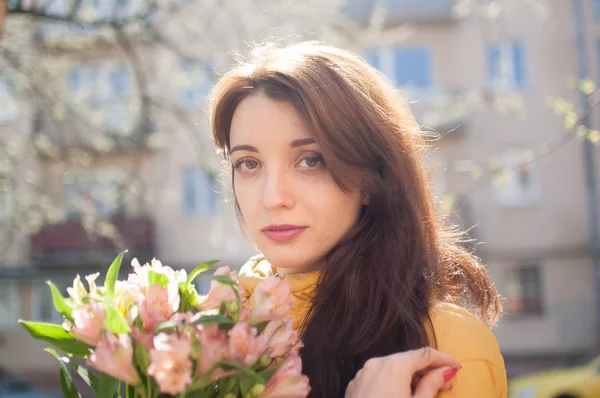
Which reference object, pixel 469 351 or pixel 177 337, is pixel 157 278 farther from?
pixel 469 351

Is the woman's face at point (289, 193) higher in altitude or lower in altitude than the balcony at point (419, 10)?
lower

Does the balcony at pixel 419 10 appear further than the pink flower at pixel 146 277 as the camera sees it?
Yes

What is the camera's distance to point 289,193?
1605mm

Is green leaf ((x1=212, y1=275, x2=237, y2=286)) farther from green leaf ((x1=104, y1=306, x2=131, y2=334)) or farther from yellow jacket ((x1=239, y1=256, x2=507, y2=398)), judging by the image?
yellow jacket ((x1=239, y1=256, x2=507, y2=398))

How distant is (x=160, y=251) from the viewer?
54.5ft

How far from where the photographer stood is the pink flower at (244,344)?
111 centimetres

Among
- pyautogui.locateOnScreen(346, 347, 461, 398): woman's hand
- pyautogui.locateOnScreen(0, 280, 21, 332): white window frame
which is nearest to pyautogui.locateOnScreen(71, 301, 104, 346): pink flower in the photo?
pyautogui.locateOnScreen(346, 347, 461, 398): woman's hand

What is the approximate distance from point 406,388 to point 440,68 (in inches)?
604

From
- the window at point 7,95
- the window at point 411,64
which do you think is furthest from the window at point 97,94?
the window at point 411,64

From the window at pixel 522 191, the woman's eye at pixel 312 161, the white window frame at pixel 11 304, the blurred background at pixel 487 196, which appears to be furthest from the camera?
the white window frame at pixel 11 304

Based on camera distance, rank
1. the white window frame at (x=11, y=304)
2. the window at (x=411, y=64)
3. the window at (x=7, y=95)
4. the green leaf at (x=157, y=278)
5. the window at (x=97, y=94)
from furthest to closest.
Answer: the white window frame at (x=11, y=304) < the window at (x=411, y=64) < the window at (x=97, y=94) < the window at (x=7, y=95) < the green leaf at (x=157, y=278)

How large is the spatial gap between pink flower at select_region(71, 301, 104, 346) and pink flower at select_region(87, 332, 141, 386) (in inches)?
1.8

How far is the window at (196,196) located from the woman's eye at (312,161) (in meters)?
14.5

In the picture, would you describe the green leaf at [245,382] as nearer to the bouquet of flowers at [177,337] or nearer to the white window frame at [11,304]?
the bouquet of flowers at [177,337]
